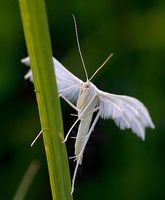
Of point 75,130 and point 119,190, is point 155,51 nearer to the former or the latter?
point 119,190

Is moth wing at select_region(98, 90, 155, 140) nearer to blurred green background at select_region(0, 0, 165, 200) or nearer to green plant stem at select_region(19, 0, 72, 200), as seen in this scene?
green plant stem at select_region(19, 0, 72, 200)

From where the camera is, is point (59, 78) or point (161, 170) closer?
point (59, 78)

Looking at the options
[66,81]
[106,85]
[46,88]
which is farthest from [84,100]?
[106,85]

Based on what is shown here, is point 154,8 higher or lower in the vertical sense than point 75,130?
higher

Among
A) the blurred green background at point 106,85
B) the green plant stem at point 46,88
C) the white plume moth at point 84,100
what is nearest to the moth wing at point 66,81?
the white plume moth at point 84,100

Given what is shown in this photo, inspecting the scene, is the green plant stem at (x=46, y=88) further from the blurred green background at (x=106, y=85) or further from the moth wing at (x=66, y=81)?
the blurred green background at (x=106, y=85)

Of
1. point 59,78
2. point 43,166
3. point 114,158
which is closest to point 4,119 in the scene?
point 43,166

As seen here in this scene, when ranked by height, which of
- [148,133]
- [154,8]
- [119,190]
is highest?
[154,8]
